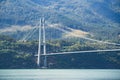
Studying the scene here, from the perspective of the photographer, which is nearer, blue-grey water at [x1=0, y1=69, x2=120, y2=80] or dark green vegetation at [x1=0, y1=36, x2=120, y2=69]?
blue-grey water at [x1=0, y1=69, x2=120, y2=80]

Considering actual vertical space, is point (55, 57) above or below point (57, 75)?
above

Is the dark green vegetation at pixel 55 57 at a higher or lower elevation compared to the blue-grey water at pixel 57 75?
higher

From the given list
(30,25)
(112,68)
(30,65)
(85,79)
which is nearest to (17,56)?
(30,65)

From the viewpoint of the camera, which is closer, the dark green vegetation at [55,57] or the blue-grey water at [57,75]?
the blue-grey water at [57,75]

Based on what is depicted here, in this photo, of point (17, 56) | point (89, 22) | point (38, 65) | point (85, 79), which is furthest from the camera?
point (89, 22)

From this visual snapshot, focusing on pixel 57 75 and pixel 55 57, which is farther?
pixel 55 57

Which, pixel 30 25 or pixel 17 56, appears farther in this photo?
pixel 30 25

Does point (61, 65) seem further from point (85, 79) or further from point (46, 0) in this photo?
point (46, 0)

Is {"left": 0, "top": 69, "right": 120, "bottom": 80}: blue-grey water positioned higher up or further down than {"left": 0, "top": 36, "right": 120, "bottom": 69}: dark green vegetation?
further down
